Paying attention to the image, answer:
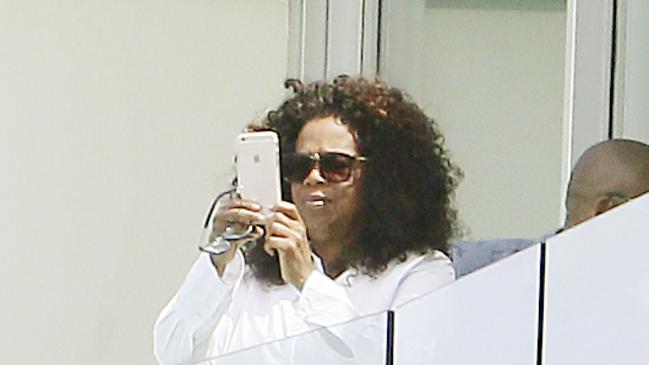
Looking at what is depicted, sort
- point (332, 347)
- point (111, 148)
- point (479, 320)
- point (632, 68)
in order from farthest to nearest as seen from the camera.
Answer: point (111, 148) < point (632, 68) < point (332, 347) < point (479, 320)

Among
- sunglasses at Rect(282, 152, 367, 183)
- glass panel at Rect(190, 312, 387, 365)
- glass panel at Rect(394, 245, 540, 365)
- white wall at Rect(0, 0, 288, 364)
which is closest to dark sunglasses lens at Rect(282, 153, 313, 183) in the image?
sunglasses at Rect(282, 152, 367, 183)

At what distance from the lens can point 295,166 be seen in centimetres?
141

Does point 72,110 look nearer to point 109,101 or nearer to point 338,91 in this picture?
point 109,101

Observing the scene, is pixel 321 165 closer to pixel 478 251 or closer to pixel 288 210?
pixel 288 210

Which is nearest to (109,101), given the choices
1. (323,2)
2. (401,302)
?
(323,2)

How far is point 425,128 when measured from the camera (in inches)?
56.7

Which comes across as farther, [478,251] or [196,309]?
A: [196,309]

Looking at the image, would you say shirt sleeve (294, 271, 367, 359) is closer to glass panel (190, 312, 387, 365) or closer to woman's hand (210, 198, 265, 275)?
glass panel (190, 312, 387, 365)

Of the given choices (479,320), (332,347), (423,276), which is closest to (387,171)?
(423,276)

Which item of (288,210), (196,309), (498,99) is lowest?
(196,309)

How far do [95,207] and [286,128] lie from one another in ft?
3.48

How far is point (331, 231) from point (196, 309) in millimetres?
181

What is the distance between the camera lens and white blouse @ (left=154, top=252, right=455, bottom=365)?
1.24 metres

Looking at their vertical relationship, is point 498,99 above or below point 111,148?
above
